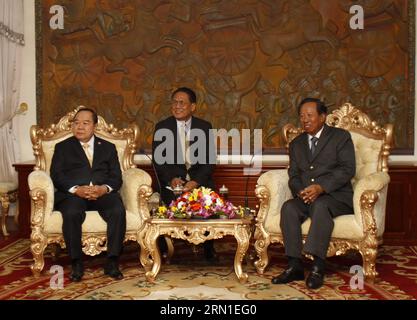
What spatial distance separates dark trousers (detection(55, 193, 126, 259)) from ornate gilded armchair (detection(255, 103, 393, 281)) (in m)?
1.05

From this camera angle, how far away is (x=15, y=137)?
6688 millimetres

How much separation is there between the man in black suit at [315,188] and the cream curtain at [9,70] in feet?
10.5

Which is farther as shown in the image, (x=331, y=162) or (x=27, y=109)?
(x=27, y=109)

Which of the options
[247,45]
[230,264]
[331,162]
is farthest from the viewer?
[247,45]

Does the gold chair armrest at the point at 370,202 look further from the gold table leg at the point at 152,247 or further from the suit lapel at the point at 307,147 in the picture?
the gold table leg at the point at 152,247

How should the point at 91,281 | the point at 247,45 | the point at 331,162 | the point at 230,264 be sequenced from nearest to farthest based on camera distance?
1. the point at 91,281
2. the point at 331,162
3. the point at 230,264
4. the point at 247,45

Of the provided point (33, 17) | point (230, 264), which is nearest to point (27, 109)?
point (33, 17)

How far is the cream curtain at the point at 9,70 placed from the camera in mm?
6418

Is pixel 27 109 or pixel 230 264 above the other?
pixel 27 109

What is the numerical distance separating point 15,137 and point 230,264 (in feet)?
9.80

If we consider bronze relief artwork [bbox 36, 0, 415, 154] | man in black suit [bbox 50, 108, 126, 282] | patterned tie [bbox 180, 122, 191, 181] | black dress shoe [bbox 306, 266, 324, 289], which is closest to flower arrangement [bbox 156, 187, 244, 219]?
man in black suit [bbox 50, 108, 126, 282]

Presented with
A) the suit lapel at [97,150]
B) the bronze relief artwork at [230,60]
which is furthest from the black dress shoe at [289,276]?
the bronze relief artwork at [230,60]

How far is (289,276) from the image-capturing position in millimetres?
4410

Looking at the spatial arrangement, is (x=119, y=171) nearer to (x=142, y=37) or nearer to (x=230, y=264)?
(x=230, y=264)
